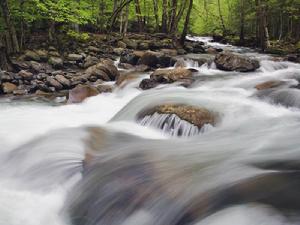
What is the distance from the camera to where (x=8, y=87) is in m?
11.4

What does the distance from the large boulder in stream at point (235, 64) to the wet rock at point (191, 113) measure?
223 inches

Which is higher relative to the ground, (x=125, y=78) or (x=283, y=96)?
(x=283, y=96)

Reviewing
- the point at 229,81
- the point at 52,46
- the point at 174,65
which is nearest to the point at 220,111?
the point at 229,81

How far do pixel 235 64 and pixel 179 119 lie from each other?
658cm

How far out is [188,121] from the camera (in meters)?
6.77

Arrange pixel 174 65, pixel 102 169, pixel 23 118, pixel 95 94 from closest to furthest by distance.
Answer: pixel 102 169
pixel 23 118
pixel 95 94
pixel 174 65

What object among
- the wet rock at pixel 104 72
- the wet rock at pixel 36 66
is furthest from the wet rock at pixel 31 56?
the wet rock at pixel 104 72

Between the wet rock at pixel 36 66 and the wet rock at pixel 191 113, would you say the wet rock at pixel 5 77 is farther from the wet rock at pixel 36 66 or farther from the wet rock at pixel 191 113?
the wet rock at pixel 191 113

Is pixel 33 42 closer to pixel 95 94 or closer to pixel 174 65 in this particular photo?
pixel 174 65

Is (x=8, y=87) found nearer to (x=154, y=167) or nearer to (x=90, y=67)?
(x=90, y=67)

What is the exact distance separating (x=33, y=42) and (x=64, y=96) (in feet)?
26.7

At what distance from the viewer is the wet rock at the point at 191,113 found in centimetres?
682

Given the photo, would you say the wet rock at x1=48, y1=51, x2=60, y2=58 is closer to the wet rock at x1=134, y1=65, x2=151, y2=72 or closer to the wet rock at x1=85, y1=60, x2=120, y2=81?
the wet rock at x1=85, y1=60, x2=120, y2=81

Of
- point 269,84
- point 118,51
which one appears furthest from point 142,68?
point 269,84
